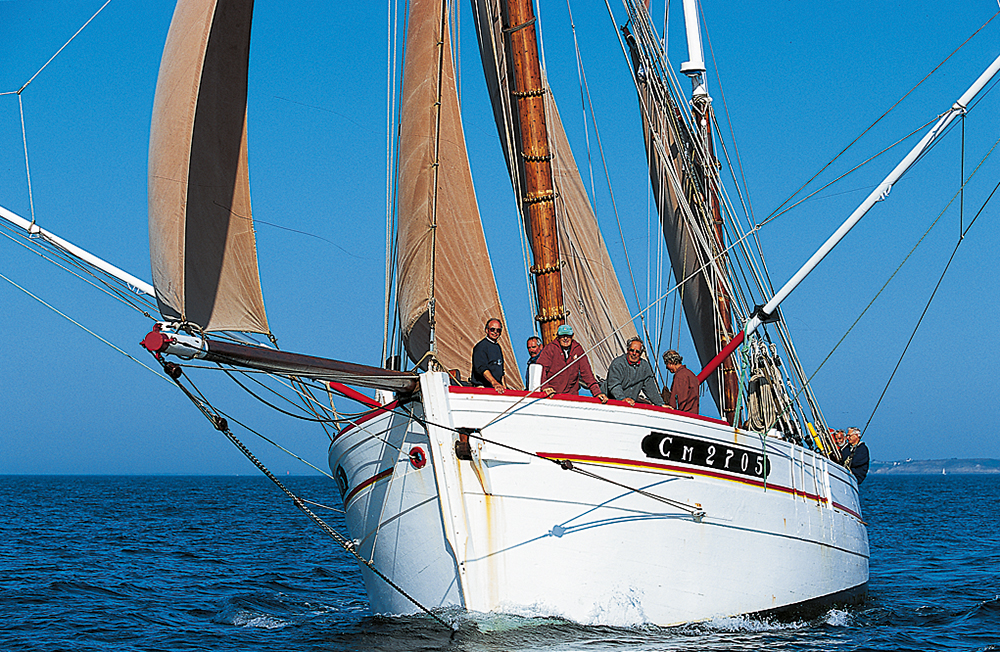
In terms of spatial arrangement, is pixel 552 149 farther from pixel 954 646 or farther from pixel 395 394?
pixel 954 646

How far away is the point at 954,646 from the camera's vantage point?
534 inches

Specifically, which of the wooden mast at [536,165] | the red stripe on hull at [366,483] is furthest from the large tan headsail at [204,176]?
the wooden mast at [536,165]

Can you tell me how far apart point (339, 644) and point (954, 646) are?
8.32 m

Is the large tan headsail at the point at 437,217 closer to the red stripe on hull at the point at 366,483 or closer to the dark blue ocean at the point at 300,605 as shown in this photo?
the red stripe on hull at the point at 366,483

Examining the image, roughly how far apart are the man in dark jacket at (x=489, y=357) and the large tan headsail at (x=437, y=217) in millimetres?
447

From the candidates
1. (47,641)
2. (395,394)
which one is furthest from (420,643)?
(47,641)

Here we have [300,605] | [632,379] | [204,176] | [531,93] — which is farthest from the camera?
[300,605]

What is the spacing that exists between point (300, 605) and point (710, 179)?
10697mm

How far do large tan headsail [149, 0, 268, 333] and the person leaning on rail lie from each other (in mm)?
4520

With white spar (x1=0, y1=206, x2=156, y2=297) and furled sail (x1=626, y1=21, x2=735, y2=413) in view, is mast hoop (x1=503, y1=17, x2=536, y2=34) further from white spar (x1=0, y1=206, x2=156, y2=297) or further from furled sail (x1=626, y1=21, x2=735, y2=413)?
white spar (x1=0, y1=206, x2=156, y2=297)

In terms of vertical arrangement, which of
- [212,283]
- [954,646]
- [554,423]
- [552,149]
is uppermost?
[552,149]

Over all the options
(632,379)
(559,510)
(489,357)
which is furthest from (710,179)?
(559,510)

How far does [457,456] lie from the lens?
10.9m

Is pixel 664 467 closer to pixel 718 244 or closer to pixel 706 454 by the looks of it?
pixel 706 454
